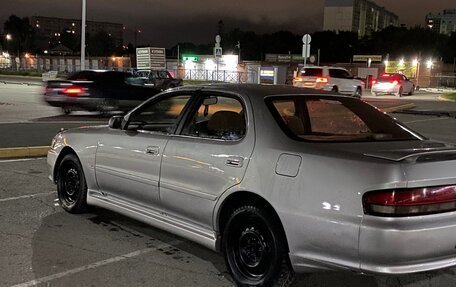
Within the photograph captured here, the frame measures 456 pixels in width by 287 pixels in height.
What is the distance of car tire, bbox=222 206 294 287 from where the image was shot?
381cm

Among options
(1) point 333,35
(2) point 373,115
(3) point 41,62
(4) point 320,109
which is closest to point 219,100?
(4) point 320,109

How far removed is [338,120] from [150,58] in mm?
29004

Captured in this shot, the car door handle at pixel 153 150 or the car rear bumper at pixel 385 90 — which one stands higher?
the car rear bumper at pixel 385 90

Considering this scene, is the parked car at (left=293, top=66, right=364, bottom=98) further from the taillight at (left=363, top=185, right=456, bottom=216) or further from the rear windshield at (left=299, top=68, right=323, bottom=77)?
the taillight at (left=363, top=185, right=456, bottom=216)

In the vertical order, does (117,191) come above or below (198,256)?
above

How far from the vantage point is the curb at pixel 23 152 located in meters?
9.47

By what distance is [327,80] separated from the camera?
2550cm

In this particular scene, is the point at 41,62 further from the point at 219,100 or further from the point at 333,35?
the point at 219,100

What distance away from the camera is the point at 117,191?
539 cm

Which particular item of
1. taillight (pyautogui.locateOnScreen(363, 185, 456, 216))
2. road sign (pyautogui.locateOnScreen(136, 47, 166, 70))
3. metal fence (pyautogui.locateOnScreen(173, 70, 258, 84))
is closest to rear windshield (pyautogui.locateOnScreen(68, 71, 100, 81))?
taillight (pyautogui.locateOnScreen(363, 185, 456, 216))

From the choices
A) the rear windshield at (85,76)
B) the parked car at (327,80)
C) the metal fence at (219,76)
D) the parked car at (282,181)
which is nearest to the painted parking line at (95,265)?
the parked car at (282,181)

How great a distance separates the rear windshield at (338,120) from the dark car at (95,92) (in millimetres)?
12525

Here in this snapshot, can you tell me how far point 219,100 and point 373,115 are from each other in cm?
149

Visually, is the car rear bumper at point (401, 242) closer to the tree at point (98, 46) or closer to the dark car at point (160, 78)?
the dark car at point (160, 78)
